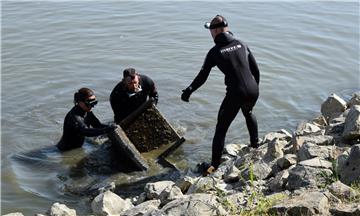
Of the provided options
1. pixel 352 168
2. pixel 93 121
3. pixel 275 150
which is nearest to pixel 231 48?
pixel 275 150

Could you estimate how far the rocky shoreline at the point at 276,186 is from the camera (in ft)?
15.5

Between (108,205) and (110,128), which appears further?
(110,128)

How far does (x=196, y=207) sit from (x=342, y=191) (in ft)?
4.08

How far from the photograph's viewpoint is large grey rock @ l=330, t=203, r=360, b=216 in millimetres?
4344

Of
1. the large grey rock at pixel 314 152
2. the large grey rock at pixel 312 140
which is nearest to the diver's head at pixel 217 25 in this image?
the large grey rock at pixel 312 140

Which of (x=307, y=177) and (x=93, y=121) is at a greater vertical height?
(x=307, y=177)

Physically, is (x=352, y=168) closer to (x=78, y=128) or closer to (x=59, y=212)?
(x=59, y=212)

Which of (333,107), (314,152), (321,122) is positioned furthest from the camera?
(333,107)

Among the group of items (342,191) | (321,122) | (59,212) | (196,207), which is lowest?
(59,212)

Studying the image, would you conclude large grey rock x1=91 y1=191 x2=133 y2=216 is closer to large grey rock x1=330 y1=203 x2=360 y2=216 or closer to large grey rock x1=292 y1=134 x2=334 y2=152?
large grey rock x1=292 y1=134 x2=334 y2=152

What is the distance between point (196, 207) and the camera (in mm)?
4848

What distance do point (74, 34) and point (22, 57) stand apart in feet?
6.58

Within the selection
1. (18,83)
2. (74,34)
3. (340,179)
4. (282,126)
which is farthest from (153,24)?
(340,179)

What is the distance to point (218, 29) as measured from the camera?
283 inches
